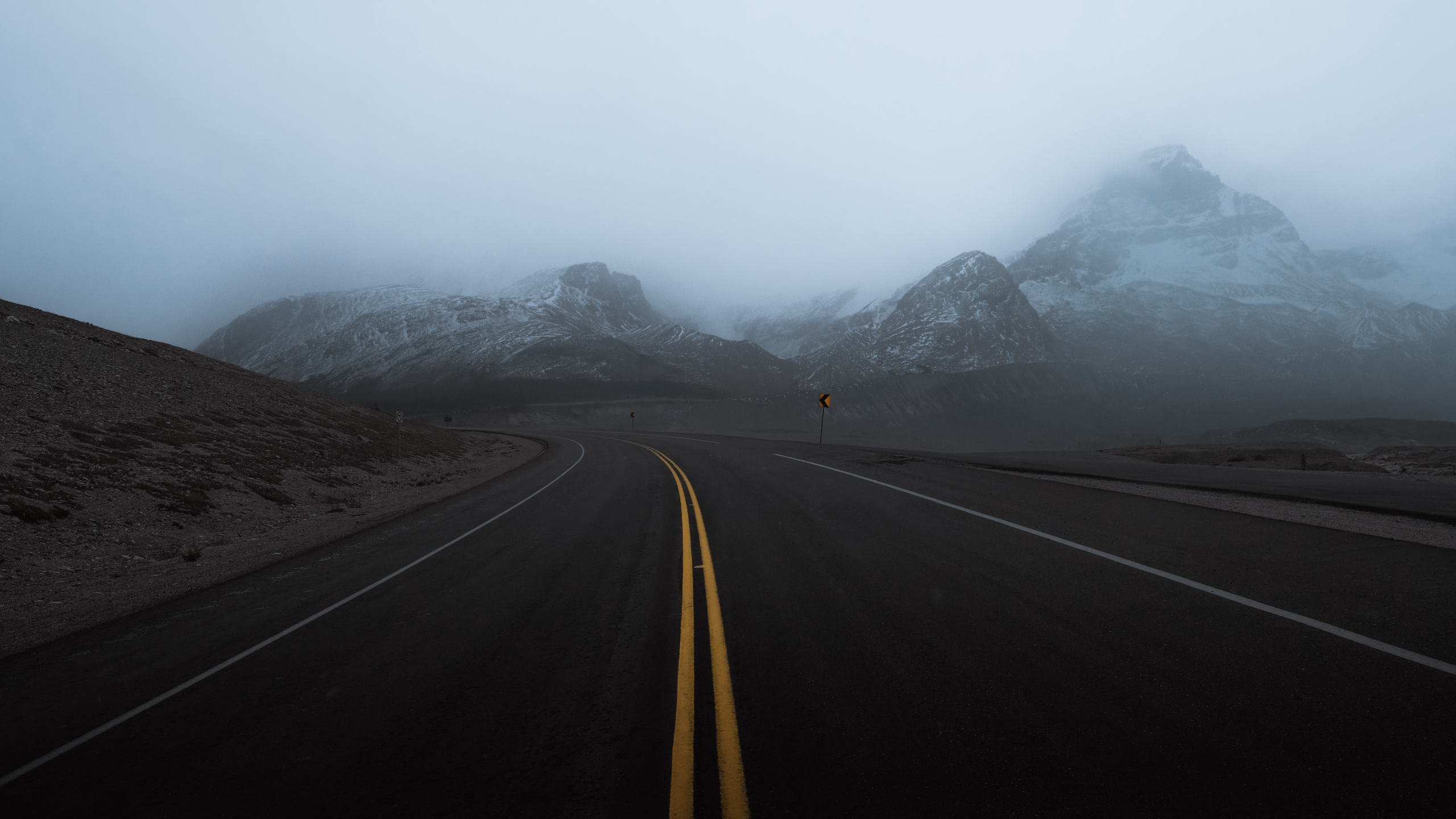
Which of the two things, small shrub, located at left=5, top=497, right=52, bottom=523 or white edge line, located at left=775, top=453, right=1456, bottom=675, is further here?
small shrub, located at left=5, top=497, right=52, bottom=523

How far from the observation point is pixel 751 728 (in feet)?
10.5

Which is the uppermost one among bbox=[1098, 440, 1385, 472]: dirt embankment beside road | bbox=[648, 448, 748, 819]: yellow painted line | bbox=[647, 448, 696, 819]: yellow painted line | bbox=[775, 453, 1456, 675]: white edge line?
bbox=[1098, 440, 1385, 472]: dirt embankment beside road

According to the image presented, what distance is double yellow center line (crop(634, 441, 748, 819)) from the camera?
2.59m

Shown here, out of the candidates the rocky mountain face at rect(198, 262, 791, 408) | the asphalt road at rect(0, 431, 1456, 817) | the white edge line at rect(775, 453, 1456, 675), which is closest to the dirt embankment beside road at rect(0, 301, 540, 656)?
the asphalt road at rect(0, 431, 1456, 817)

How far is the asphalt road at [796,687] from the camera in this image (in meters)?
2.72

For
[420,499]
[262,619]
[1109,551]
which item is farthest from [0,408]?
[1109,551]

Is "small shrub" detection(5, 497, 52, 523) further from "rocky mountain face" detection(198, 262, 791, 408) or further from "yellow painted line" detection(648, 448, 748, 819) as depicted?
"rocky mountain face" detection(198, 262, 791, 408)

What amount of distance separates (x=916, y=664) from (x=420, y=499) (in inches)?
549

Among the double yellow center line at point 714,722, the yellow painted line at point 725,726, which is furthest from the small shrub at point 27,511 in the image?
the yellow painted line at point 725,726

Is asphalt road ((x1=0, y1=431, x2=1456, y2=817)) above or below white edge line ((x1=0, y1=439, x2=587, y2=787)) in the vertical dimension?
above

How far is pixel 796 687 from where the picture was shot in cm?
370

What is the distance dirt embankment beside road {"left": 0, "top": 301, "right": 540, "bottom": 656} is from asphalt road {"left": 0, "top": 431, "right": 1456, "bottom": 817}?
6.92 feet

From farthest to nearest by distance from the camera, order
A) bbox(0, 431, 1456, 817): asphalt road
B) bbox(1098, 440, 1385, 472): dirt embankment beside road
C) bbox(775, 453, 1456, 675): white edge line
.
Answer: bbox(1098, 440, 1385, 472): dirt embankment beside road < bbox(775, 453, 1456, 675): white edge line < bbox(0, 431, 1456, 817): asphalt road

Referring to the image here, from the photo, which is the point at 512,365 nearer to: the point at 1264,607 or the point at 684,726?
the point at 684,726
